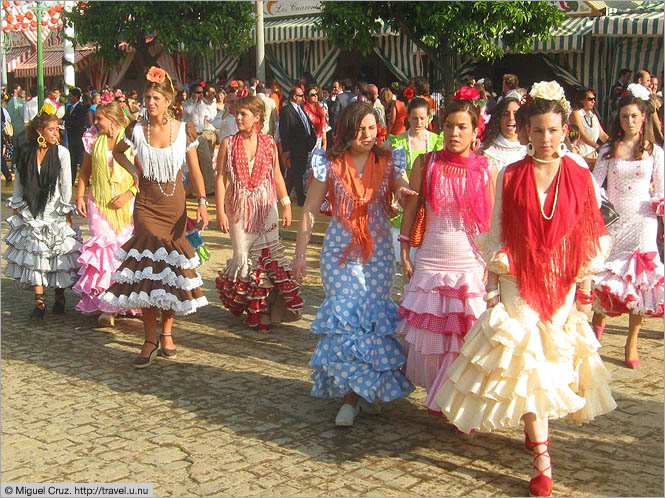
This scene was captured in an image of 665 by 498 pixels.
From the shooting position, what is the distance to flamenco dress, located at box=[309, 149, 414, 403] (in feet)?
18.2

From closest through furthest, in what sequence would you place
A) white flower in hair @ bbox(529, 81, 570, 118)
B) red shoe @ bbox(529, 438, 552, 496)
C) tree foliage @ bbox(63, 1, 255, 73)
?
1. red shoe @ bbox(529, 438, 552, 496)
2. white flower in hair @ bbox(529, 81, 570, 118)
3. tree foliage @ bbox(63, 1, 255, 73)

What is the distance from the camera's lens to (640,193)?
6.95 meters

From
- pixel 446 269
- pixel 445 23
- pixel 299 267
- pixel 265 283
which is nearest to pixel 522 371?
pixel 446 269

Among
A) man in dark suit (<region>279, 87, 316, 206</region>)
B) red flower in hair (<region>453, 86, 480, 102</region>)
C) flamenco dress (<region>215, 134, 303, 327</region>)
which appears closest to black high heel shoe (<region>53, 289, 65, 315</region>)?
flamenco dress (<region>215, 134, 303, 327</region>)

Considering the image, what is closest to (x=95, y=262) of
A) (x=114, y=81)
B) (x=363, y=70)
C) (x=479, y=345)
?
(x=479, y=345)

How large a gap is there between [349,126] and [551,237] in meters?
1.67

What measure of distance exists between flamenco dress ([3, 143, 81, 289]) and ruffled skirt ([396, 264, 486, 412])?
14.3 ft

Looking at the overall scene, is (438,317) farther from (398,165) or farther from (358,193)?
(398,165)

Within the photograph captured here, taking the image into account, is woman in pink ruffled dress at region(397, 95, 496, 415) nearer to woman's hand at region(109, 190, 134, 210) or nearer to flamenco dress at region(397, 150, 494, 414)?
flamenco dress at region(397, 150, 494, 414)

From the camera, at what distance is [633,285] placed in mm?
6855

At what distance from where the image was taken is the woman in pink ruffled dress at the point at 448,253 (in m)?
5.35

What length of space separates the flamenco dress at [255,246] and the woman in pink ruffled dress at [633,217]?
9.08 feet

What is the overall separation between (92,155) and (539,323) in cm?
525

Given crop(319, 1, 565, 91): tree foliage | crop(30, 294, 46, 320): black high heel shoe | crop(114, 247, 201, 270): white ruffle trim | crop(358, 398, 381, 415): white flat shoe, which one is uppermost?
crop(319, 1, 565, 91): tree foliage
